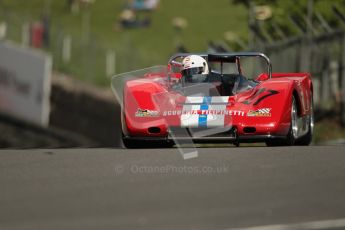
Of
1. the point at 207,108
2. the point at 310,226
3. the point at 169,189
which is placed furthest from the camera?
the point at 207,108

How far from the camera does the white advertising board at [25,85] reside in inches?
1385

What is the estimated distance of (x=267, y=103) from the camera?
13094 millimetres

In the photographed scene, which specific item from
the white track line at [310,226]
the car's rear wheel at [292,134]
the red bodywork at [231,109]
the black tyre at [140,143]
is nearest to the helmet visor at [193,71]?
the red bodywork at [231,109]

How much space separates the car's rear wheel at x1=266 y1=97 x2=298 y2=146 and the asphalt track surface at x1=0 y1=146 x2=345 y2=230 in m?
2.16

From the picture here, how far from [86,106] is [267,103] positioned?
2927 centimetres

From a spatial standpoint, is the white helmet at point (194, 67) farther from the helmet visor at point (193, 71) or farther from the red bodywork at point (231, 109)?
the red bodywork at point (231, 109)

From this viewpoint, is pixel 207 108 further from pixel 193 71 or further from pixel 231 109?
pixel 193 71

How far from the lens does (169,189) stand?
27.2 ft

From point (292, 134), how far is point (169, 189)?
5311mm

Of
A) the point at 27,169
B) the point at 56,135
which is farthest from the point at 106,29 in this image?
the point at 27,169

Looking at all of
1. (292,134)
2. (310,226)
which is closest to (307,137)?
(292,134)

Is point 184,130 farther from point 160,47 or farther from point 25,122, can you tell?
point 160,47

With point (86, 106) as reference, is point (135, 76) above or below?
above

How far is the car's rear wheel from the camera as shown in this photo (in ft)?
43.7
